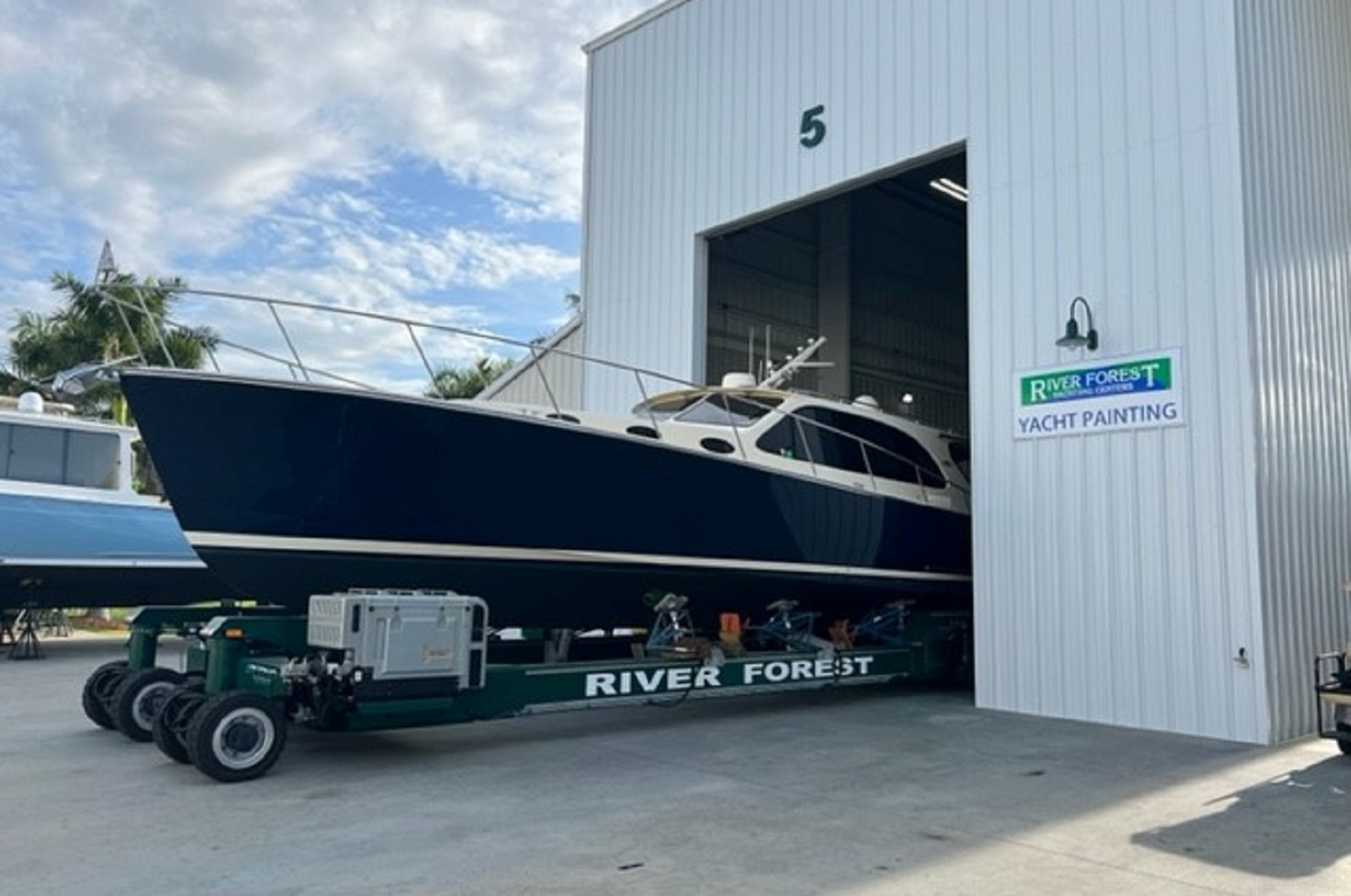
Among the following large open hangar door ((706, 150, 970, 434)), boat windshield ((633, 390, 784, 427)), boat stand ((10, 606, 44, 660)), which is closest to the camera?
boat windshield ((633, 390, 784, 427))

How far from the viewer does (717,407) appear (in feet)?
26.4

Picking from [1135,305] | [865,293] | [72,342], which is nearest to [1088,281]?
[1135,305]

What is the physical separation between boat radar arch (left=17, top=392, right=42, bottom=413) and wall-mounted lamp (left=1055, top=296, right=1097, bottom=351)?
10591mm

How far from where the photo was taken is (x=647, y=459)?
6781mm

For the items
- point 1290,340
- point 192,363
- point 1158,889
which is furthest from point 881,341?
point 1158,889

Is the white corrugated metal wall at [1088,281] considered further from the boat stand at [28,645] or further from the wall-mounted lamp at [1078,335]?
the boat stand at [28,645]

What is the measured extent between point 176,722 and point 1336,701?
21.6 ft

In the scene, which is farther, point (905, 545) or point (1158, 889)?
point (905, 545)

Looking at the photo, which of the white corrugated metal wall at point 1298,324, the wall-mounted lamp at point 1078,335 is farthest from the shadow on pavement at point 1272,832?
the wall-mounted lamp at point 1078,335

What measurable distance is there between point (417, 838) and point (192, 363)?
35.4 feet

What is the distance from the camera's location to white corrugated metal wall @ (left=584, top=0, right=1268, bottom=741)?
6.88 meters

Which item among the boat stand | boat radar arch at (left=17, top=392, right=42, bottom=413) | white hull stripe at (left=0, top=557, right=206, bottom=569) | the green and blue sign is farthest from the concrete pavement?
boat radar arch at (left=17, top=392, right=42, bottom=413)

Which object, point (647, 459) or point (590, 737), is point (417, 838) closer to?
point (590, 737)

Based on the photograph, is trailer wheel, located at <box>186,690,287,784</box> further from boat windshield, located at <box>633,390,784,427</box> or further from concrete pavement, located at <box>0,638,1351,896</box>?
boat windshield, located at <box>633,390,784,427</box>
